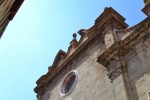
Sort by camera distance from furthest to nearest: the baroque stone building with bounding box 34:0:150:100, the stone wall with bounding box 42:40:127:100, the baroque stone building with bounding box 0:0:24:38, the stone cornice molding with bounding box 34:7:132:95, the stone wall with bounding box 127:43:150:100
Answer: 1. the stone cornice molding with bounding box 34:7:132:95
2. the stone wall with bounding box 42:40:127:100
3. the baroque stone building with bounding box 34:0:150:100
4. the stone wall with bounding box 127:43:150:100
5. the baroque stone building with bounding box 0:0:24:38

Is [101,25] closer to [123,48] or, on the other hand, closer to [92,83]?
[123,48]

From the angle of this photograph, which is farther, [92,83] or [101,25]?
[101,25]

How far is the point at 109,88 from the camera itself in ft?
64.7

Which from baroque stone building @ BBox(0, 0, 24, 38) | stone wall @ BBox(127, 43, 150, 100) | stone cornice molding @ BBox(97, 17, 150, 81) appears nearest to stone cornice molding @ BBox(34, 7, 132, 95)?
stone cornice molding @ BBox(97, 17, 150, 81)

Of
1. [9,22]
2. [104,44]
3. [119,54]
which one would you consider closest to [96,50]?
[104,44]

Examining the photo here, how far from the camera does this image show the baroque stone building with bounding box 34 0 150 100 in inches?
729

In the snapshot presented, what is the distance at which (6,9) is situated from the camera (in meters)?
12.2

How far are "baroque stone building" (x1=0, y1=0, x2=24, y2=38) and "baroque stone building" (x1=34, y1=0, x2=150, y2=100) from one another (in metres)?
8.07

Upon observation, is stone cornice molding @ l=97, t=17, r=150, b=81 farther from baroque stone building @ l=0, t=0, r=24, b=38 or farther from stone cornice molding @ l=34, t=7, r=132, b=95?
baroque stone building @ l=0, t=0, r=24, b=38

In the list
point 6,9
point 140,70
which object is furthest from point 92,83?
point 6,9

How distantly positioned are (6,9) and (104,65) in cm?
972

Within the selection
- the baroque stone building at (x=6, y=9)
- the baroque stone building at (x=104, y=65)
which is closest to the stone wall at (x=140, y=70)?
the baroque stone building at (x=104, y=65)

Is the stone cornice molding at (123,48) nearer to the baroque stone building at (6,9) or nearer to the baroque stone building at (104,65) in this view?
the baroque stone building at (104,65)

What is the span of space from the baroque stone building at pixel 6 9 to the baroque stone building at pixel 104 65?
8075 mm
